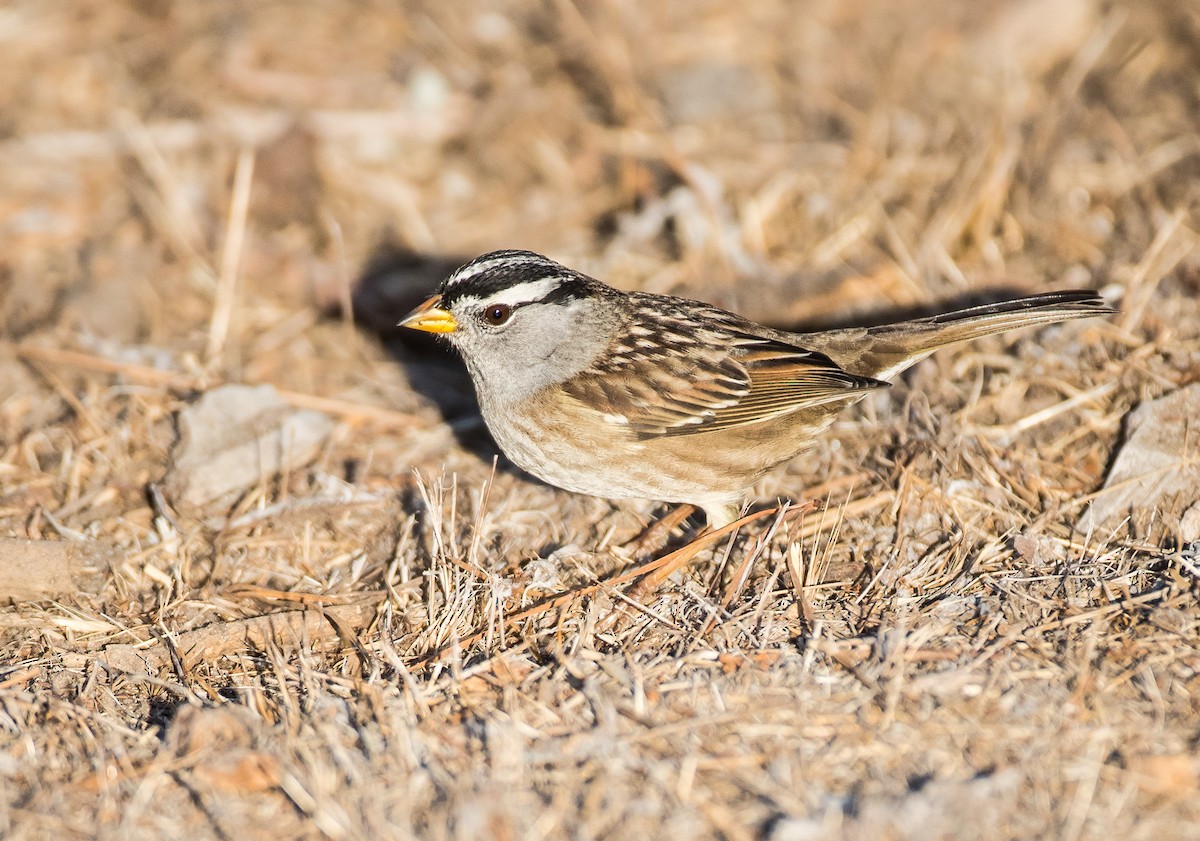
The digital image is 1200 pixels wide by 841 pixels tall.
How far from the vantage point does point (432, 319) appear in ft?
16.9

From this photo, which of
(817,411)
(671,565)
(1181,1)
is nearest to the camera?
(671,565)

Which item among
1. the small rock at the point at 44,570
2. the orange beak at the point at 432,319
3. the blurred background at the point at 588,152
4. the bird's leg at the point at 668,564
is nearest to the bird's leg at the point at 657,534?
the bird's leg at the point at 668,564

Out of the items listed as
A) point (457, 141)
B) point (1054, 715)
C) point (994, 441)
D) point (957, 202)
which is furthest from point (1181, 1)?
point (1054, 715)

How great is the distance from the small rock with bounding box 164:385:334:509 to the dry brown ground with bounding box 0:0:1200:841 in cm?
12

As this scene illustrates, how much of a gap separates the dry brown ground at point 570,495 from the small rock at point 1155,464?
0.28 feet

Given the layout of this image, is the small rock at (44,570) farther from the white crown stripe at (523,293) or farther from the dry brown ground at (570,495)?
the white crown stripe at (523,293)

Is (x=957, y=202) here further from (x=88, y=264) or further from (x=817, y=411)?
(x=88, y=264)

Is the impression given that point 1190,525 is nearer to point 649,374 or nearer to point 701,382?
point 701,382

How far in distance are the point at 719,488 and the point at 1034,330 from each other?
1.96m

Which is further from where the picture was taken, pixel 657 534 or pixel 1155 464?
pixel 657 534

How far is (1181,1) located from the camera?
297 inches

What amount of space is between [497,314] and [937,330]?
2008 millimetres

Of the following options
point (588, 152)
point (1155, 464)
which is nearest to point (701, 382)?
point (1155, 464)

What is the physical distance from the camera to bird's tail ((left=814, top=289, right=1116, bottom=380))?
16.3 ft
